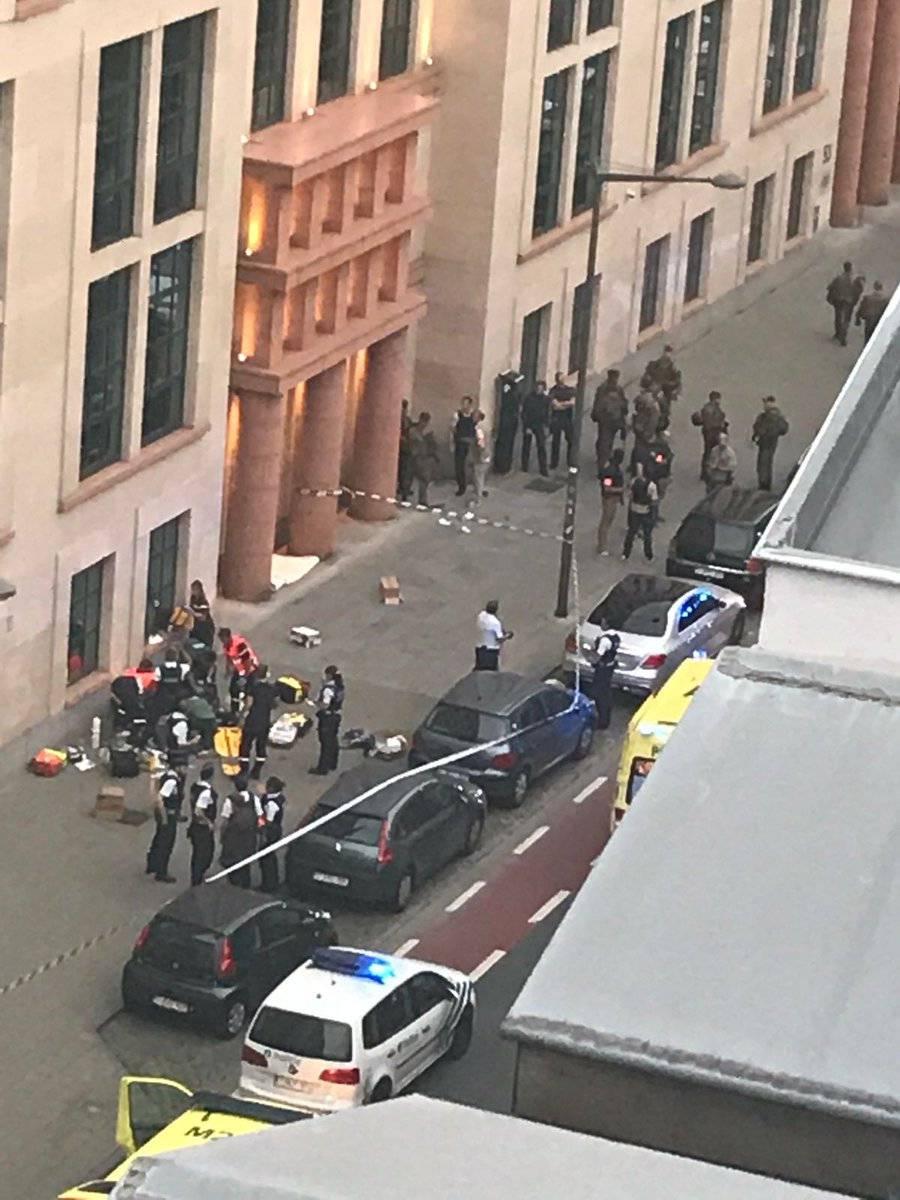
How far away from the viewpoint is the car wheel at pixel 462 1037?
41.8 metres

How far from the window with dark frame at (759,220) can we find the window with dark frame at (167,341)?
2867 centimetres

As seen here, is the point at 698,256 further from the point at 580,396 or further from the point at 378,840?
the point at 378,840

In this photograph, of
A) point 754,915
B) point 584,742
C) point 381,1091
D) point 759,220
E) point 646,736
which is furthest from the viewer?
point 759,220

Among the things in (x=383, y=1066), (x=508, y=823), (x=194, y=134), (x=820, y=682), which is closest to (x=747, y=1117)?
(x=820, y=682)

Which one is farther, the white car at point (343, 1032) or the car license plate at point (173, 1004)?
the car license plate at point (173, 1004)

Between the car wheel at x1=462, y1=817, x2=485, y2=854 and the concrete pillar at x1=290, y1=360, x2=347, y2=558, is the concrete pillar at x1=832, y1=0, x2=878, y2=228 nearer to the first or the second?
the concrete pillar at x1=290, y1=360, x2=347, y2=558

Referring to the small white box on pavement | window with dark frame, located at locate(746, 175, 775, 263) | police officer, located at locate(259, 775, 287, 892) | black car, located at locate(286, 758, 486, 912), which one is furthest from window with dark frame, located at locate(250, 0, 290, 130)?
window with dark frame, located at locate(746, 175, 775, 263)

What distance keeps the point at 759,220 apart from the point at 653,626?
94.4 ft

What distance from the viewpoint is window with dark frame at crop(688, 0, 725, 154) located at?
74.1 m

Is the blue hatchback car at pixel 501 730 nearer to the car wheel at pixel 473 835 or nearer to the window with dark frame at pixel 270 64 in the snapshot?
the car wheel at pixel 473 835

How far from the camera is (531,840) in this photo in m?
49.1

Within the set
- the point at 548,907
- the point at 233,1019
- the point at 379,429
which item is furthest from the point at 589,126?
the point at 233,1019

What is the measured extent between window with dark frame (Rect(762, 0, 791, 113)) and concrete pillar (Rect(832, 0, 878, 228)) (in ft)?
18.3

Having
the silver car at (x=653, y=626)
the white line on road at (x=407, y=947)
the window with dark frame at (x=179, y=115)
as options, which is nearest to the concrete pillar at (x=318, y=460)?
the silver car at (x=653, y=626)
